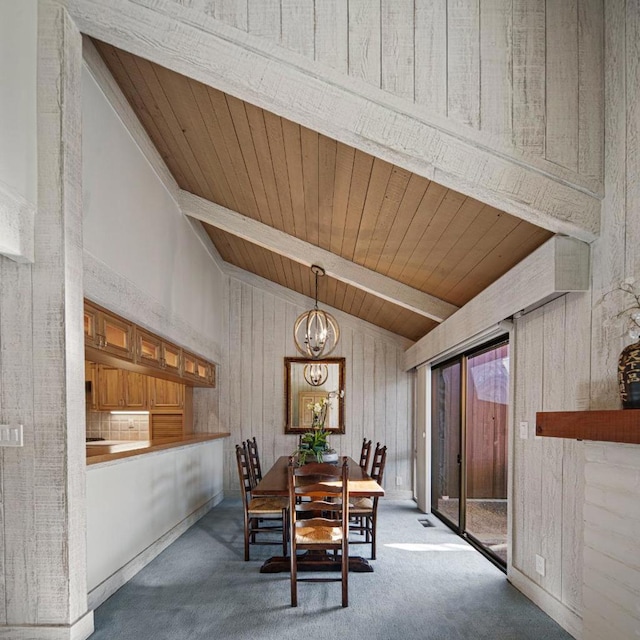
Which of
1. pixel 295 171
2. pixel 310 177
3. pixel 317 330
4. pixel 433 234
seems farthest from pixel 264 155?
pixel 317 330

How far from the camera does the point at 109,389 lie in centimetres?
698

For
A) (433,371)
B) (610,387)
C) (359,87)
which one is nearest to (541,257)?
(610,387)

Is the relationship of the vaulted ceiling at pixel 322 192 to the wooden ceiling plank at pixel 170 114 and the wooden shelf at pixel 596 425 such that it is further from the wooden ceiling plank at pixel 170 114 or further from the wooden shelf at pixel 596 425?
the wooden shelf at pixel 596 425

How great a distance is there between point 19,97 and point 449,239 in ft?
9.13

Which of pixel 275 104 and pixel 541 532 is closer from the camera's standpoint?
pixel 275 104

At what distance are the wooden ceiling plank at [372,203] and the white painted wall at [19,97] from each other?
6.24 ft

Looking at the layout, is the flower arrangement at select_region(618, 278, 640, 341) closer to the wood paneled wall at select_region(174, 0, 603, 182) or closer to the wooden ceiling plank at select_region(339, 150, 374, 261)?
the wood paneled wall at select_region(174, 0, 603, 182)

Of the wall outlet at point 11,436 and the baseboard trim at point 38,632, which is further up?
the wall outlet at point 11,436

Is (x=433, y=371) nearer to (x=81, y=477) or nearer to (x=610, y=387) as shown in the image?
(x=610, y=387)

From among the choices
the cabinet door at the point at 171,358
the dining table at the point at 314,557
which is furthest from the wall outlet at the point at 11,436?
the cabinet door at the point at 171,358

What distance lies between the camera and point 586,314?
296 centimetres

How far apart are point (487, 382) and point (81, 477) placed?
11.8 ft

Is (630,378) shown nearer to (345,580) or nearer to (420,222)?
(420,222)

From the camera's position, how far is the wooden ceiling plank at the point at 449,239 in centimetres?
342
